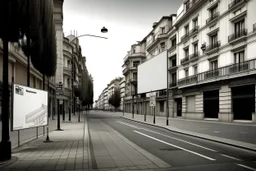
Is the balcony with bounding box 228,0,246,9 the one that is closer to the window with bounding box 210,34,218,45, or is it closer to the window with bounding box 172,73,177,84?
the window with bounding box 210,34,218,45

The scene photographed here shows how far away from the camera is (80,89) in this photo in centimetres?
5766

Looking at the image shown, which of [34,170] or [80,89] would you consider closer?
[34,170]

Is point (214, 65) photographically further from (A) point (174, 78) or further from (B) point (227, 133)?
(B) point (227, 133)

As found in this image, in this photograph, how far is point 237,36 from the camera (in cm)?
3133

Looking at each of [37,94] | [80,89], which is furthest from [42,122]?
[80,89]

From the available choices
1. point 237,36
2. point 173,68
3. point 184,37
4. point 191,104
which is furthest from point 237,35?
point 173,68

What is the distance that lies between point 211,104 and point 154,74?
8.73 m

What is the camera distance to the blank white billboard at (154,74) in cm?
3120

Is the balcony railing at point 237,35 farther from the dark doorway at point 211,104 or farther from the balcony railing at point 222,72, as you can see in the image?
the dark doorway at point 211,104

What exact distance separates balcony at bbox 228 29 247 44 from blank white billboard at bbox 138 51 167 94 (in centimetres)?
754

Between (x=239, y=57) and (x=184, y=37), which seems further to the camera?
(x=184, y=37)

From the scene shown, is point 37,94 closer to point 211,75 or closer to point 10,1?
point 10,1

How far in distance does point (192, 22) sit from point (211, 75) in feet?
34.8

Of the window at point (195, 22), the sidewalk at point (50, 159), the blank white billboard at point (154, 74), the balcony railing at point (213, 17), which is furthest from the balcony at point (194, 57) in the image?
the sidewalk at point (50, 159)
